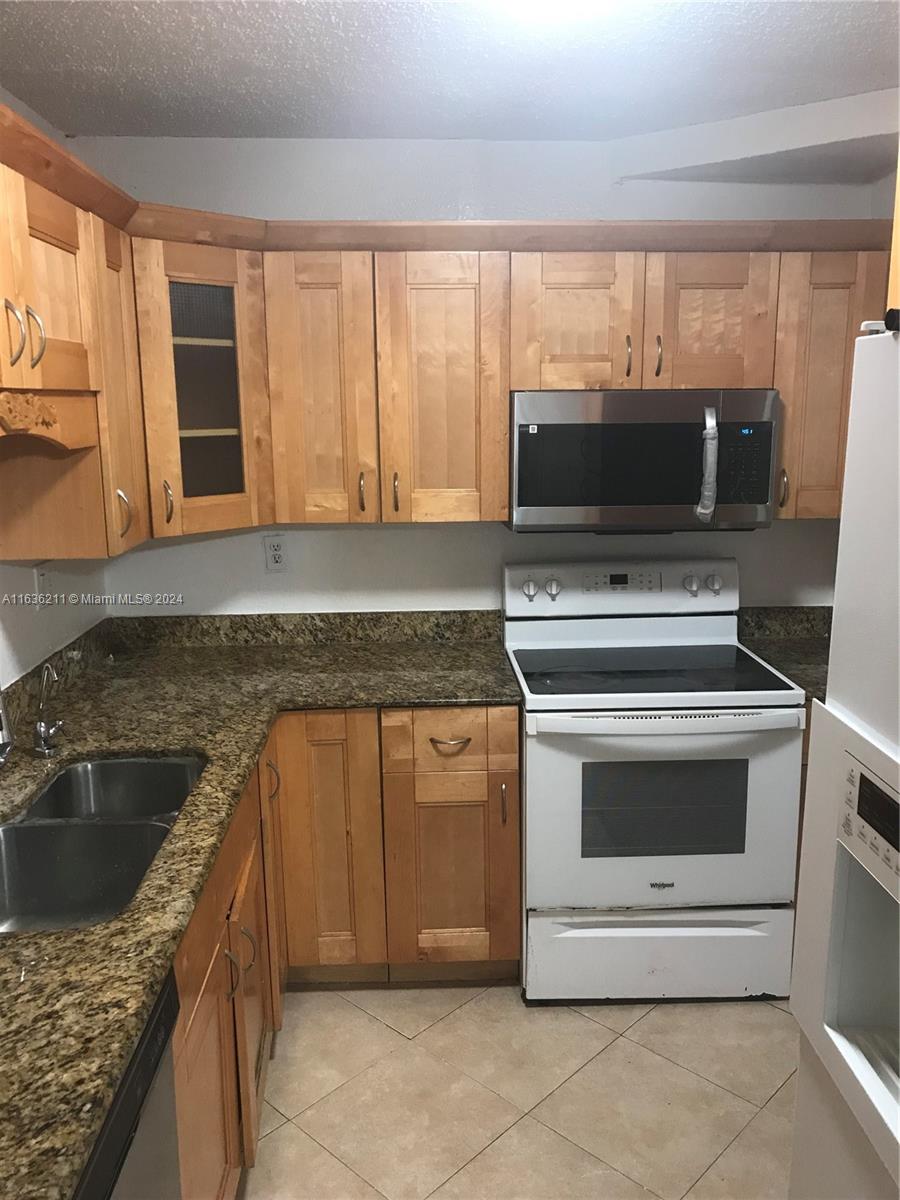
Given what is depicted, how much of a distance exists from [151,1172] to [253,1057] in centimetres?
85

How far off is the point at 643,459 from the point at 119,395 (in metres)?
1.38

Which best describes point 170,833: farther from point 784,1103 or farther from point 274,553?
point 784,1103

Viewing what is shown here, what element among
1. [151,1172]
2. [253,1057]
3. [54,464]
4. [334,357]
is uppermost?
[334,357]

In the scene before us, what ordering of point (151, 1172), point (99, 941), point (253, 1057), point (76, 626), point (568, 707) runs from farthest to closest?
point (76, 626) → point (568, 707) → point (253, 1057) → point (99, 941) → point (151, 1172)

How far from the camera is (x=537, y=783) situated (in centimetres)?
245

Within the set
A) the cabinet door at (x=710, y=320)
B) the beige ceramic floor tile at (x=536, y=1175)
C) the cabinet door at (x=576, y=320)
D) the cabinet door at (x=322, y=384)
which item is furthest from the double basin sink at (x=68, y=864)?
the cabinet door at (x=710, y=320)

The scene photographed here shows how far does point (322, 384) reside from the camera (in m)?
2.55

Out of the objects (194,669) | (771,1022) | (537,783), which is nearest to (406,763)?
(537,783)

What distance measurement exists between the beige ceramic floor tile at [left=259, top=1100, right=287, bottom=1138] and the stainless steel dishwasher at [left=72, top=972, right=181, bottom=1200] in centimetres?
89

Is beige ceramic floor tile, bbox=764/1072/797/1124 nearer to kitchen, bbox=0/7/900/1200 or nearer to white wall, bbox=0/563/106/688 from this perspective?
kitchen, bbox=0/7/900/1200

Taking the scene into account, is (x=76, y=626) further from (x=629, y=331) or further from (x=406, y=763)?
(x=629, y=331)

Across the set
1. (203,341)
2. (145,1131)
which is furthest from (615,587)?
(145,1131)

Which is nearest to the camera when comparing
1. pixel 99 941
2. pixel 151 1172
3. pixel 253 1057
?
pixel 151 1172

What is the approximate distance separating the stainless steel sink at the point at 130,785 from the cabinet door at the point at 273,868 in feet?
0.62
